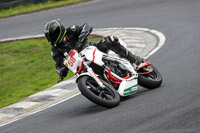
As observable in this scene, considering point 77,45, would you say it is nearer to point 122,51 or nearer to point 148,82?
point 122,51

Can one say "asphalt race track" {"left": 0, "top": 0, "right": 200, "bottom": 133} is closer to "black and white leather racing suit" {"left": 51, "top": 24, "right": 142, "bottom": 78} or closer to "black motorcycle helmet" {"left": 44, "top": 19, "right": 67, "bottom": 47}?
"black and white leather racing suit" {"left": 51, "top": 24, "right": 142, "bottom": 78}

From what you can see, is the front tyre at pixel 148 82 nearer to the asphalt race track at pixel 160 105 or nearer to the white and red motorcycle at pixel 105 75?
the white and red motorcycle at pixel 105 75

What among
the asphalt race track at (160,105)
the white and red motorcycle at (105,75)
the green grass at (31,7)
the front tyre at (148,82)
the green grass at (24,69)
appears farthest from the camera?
the green grass at (31,7)

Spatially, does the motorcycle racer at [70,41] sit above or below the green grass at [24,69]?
above

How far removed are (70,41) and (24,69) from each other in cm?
517

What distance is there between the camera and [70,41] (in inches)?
296

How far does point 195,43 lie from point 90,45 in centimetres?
445

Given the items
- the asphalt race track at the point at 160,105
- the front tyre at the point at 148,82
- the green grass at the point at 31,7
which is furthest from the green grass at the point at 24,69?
the green grass at the point at 31,7

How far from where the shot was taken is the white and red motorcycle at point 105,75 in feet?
22.1

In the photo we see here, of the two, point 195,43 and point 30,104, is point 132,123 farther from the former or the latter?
point 195,43

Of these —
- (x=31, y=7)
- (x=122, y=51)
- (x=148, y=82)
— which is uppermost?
(x=122, y=51)

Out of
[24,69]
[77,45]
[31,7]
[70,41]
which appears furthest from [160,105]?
[31,7]

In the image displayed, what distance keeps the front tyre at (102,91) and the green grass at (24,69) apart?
2971 millimetres

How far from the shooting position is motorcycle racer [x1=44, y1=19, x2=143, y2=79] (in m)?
7.12
